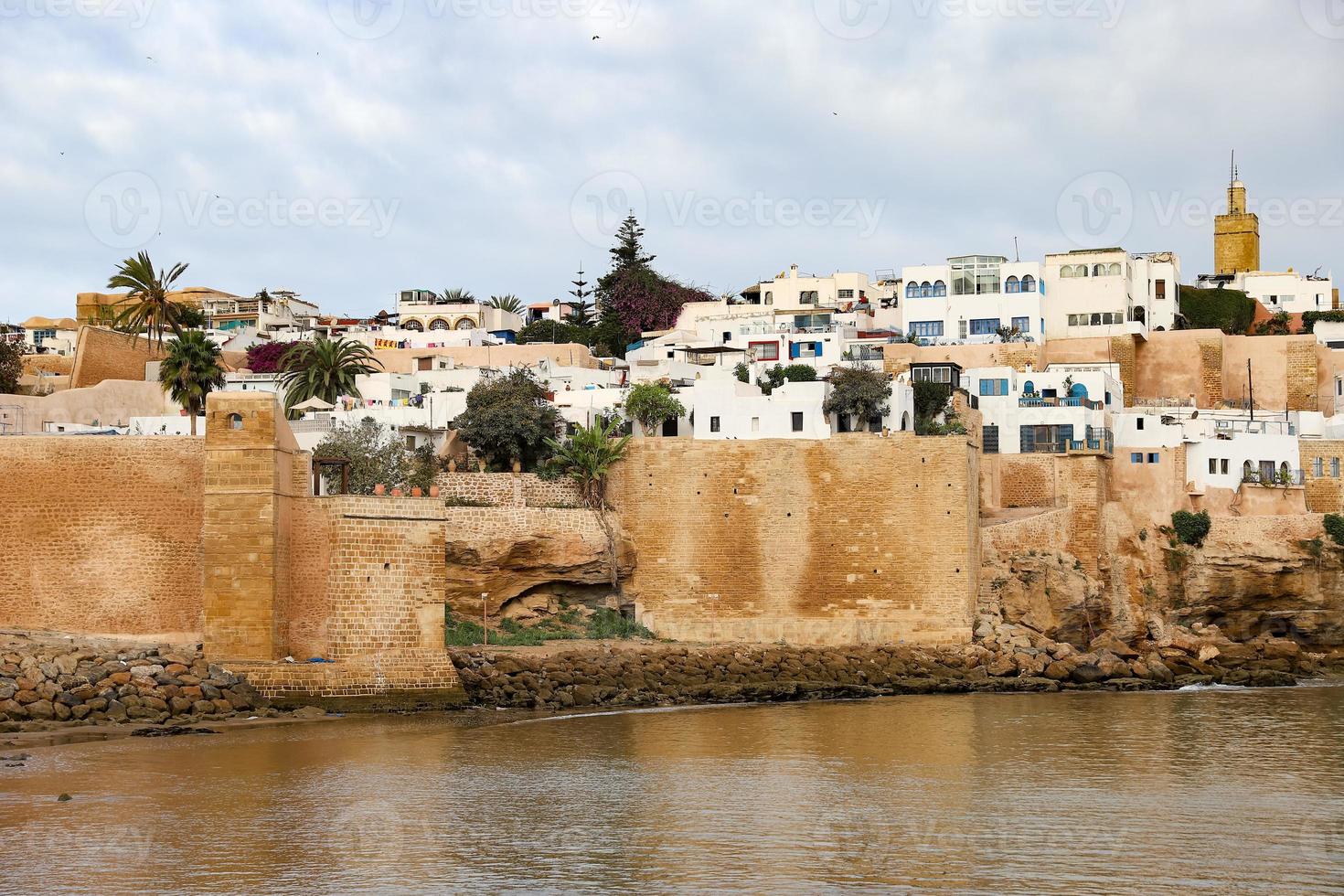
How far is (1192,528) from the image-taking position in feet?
119

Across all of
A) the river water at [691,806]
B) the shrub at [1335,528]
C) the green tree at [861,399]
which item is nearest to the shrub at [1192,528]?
the shrub at [1335,528]

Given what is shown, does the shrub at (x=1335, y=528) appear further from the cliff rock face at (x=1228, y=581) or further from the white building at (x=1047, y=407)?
the white building at (x=1047, y=407)

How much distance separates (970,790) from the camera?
2045cm

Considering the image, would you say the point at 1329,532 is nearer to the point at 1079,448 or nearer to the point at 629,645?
the point at 1079,448

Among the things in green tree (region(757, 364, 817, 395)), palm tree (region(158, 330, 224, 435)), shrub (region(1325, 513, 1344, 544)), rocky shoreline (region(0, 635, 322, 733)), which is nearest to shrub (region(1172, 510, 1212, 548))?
shrub (region(1325, 513, 1344, 544))

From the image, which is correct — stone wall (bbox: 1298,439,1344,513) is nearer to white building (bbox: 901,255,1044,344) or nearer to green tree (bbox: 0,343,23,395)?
white building (bbox: 901,255,1044,344)

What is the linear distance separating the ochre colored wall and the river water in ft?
10.4

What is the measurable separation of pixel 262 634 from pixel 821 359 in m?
20.0

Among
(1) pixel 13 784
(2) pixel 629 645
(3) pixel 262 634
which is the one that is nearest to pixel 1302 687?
(2) pixel 629 645

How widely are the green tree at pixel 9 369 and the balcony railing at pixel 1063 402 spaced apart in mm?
23672

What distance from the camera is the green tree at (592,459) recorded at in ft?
106

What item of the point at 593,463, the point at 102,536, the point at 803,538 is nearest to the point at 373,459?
the point at 593,463

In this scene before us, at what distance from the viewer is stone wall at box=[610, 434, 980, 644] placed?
31500mm

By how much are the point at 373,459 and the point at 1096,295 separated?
2252cm
